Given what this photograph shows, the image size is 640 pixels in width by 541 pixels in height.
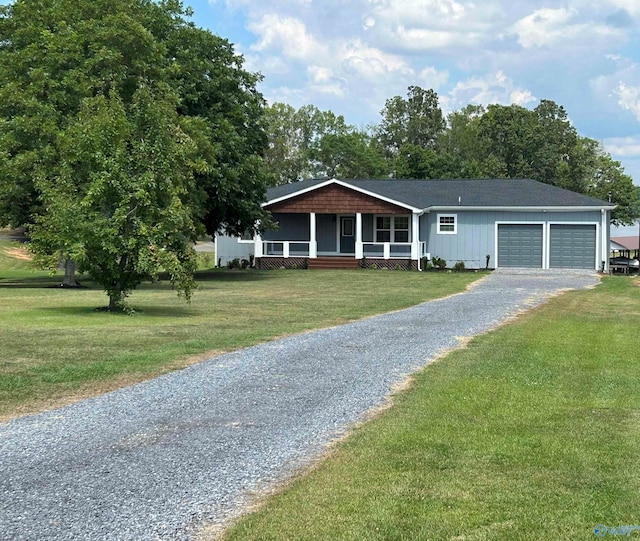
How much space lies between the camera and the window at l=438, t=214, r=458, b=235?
35.3 meters

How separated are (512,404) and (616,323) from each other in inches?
347

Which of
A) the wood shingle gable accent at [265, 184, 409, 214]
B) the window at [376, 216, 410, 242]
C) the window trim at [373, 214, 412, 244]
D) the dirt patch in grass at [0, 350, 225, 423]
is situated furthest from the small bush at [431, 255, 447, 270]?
the dirt patch in grass at [0, 350, 225, 423]

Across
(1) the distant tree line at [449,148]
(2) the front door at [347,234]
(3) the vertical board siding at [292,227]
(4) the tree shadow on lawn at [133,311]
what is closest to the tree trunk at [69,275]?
(4) the tree shadow on lawn at [133,311]

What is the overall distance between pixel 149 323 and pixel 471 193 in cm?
2483

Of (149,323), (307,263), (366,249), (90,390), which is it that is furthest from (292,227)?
(90,390)

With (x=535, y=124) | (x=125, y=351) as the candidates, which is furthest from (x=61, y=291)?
(x=535, y=124)

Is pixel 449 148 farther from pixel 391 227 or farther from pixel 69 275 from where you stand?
pixel 69 275

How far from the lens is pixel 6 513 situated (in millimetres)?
4801

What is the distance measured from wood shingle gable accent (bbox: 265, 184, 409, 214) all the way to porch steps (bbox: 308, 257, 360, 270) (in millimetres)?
2110

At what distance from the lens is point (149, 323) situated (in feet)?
48.5

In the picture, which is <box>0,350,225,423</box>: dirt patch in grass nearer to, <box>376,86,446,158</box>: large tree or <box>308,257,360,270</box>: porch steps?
<box>308,257,360,270</box>: porch steps

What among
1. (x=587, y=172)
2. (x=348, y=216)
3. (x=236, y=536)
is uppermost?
(x=587, y=172)

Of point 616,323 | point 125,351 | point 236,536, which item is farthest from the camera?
point 616,323

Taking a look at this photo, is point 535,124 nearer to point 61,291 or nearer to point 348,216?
point 348,216
